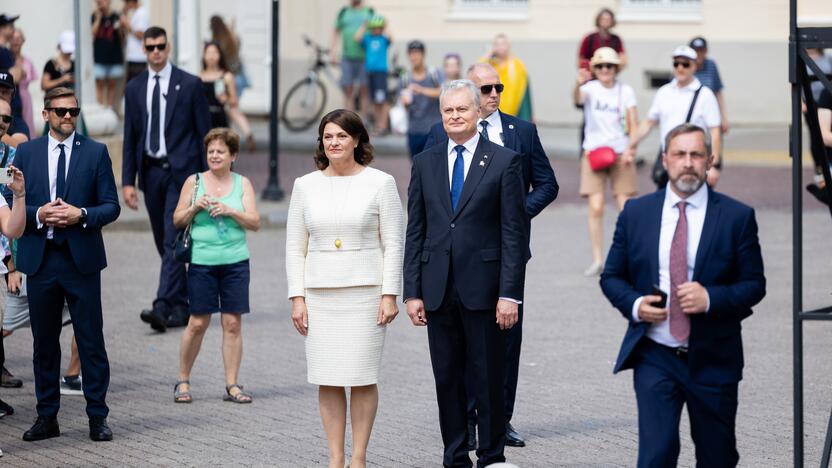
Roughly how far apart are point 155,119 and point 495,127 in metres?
3.82

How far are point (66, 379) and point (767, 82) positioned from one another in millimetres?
16786

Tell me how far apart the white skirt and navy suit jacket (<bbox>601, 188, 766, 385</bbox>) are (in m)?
1.55

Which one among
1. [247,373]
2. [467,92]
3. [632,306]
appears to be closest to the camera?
[632,306]

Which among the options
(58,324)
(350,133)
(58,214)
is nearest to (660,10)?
(58,324)

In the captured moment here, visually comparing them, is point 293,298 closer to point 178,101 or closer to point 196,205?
point 196,205

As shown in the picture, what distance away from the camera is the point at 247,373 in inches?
380

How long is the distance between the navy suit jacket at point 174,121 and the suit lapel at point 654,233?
18.9 ft

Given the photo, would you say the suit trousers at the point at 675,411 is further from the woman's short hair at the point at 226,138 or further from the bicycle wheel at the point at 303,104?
the bicycle wheel at the point at 303,104

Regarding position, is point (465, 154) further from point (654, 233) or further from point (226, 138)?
point (226, 138)

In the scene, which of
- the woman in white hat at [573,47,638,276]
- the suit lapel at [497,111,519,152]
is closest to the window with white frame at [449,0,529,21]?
the woman in white hat at [573,47,638,276]

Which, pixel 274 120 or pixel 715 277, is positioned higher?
pixel 274 120

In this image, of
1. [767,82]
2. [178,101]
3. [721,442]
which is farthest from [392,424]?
[767,82]

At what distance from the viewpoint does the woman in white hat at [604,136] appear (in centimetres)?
1306

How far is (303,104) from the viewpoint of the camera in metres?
24.1
